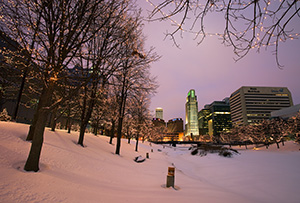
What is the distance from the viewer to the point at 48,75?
16.5ft

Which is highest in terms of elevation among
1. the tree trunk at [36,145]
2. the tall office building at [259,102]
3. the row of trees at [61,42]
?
the tall office building at [259,102]

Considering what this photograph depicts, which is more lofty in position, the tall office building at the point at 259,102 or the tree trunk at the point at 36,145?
the tall office building at the point at 259,102

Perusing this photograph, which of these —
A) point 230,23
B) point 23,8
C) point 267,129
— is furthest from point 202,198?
point 267,129

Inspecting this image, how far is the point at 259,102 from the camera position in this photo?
137 meters

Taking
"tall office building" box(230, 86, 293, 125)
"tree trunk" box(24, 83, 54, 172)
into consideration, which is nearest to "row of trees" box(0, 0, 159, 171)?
"tree trunk" box(24, 83, 54, 172)

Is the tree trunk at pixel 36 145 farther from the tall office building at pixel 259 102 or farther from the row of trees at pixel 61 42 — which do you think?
the tall office building at pixel 259 102

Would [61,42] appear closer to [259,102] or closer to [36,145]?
[36,145]

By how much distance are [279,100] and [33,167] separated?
621 feet

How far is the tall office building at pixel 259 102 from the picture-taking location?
438ft

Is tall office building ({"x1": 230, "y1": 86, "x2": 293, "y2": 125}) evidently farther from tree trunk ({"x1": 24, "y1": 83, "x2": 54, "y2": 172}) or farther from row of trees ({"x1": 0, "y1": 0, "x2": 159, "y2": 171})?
tree trunk ({"x1": 24, "y1": 83, "x2": 54, "y2": 172})

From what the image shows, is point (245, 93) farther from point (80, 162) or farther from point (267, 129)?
point (80, 162)

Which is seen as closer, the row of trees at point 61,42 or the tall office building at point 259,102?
the row of trees at point 61,42

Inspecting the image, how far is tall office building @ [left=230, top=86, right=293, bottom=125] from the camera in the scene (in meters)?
134

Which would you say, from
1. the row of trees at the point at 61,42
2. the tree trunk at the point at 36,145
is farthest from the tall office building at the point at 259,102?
the tree trunk at the point at 36,145
